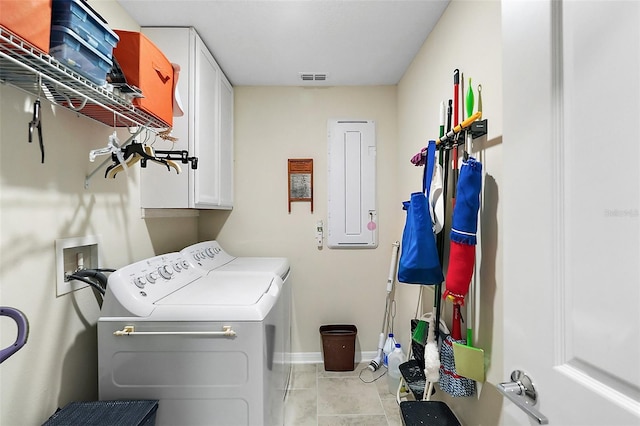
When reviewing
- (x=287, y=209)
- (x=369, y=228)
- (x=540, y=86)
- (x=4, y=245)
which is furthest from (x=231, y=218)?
(x=540, y=86)

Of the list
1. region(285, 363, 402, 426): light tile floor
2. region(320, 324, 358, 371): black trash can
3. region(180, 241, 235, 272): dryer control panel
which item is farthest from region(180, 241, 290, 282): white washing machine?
region(285, 363, 402, 426): light tile floor

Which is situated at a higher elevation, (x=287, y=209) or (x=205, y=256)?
(x=287, y=209)

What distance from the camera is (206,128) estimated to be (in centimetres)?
227

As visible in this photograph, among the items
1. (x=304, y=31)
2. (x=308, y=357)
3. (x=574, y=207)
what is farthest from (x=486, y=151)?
(x=308, y=357)

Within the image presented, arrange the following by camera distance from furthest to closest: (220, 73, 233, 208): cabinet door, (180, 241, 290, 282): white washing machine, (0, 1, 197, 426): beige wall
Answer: (220, 73, 233, 208): cabinet door → (180, 241, 290, 282): white washing machine → (0, 1, 197, 426): beige wall

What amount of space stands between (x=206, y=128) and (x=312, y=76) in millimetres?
1040

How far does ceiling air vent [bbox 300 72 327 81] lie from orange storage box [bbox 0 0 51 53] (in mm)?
2022

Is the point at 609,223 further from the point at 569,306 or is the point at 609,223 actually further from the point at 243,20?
the point at 243,20

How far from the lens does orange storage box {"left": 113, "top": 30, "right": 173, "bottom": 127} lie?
1.29 m

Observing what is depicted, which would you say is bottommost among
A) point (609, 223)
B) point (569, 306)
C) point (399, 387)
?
point (399, 387)

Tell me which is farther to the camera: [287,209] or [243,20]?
[287,209]

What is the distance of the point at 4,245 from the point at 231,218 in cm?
187

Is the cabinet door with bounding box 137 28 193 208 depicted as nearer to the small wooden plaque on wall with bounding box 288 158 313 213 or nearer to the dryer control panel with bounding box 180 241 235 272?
the dryer control panel with bounding box 180 241 235 272

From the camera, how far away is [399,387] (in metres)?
2.31
